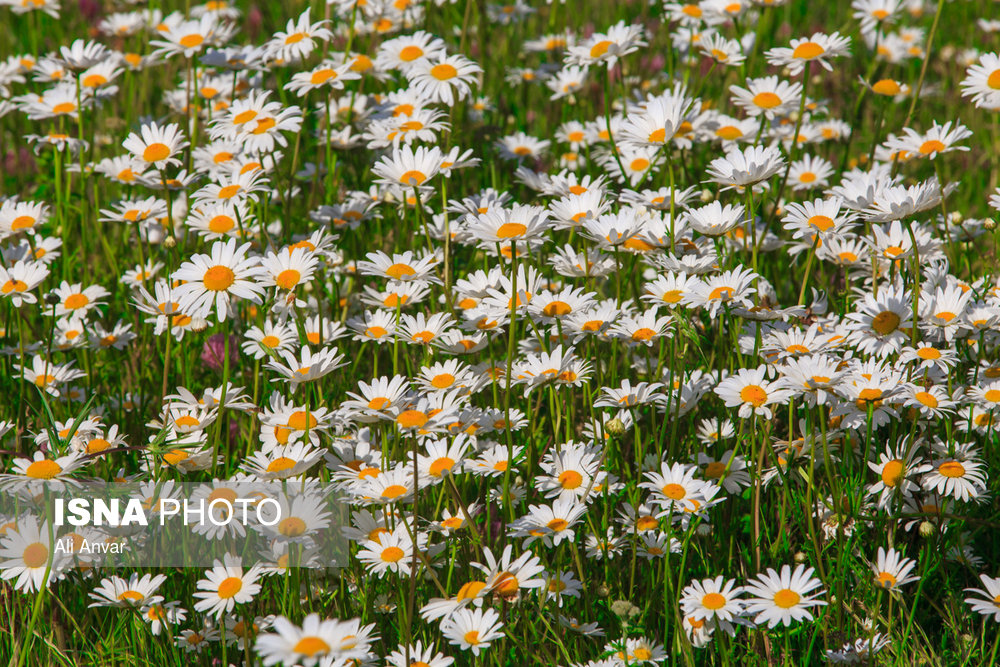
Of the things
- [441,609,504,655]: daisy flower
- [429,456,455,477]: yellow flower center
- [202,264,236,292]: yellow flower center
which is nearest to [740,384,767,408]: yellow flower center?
[429,456,455,477]: yellow flower center

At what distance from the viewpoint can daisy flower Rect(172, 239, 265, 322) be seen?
2686 mm

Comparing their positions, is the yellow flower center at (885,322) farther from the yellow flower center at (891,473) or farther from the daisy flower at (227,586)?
the daisy flower at (227,586)

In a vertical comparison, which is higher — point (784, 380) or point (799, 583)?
point (784, 380)

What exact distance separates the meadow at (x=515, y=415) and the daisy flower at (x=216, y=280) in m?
0.01

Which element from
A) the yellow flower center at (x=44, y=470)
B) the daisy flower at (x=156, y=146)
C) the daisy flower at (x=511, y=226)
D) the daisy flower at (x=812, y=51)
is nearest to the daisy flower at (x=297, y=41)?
the daisy flower at (x=156, y=146)

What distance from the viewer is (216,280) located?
2.73m

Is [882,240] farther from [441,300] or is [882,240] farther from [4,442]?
[4,442]

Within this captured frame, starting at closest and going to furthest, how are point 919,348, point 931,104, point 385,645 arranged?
point 385,645 → point 919,348 → point 931,104

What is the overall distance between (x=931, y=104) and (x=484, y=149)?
305 centimetres

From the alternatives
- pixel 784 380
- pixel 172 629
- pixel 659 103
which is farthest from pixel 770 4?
pixel 172 629

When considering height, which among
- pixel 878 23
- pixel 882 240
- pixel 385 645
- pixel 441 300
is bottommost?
pixel 385 645

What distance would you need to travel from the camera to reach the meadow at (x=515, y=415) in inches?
93.1

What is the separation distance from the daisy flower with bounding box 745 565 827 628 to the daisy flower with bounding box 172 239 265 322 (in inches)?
62.4

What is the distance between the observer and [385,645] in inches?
96.0
